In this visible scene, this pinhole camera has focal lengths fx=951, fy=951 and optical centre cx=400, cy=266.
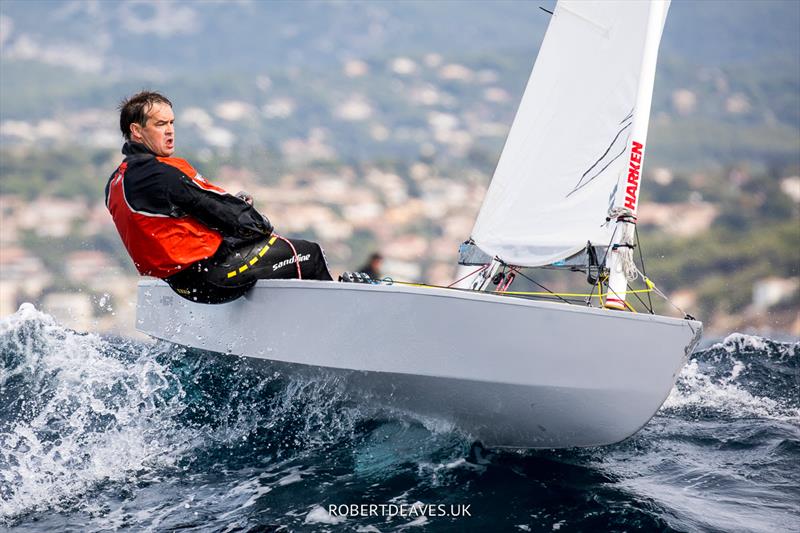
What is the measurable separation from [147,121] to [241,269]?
26.4 inches

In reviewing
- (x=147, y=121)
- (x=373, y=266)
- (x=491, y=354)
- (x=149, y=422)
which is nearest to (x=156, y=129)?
(x=147, y=121)

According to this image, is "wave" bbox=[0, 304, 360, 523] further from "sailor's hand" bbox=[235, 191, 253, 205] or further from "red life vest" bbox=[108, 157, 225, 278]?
→ "sailor's hand" bbox=[235, 191, 253, 205]

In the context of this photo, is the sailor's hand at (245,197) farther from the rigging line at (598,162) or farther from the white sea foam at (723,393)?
the white sea foam at (723,393)

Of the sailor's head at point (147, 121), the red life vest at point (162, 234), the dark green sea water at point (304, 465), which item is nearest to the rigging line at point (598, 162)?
the dark green sea water at point (304, 465)

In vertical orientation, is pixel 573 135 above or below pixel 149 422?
above

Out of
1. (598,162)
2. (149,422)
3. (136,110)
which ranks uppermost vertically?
(136,110)

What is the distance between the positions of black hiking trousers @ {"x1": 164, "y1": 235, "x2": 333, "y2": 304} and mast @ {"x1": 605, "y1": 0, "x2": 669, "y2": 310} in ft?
4.09

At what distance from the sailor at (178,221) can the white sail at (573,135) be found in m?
1.22

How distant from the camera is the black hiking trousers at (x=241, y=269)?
3.70 metres

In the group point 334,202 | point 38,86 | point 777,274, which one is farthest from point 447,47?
point 777,274

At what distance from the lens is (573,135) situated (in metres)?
4.42

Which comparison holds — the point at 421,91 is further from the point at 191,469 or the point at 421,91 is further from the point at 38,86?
the point at 191,469

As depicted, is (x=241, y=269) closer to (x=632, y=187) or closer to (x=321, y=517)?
(x=321, y=517)

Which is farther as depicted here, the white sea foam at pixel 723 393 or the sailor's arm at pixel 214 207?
the white sea foam at pixel 723 393
